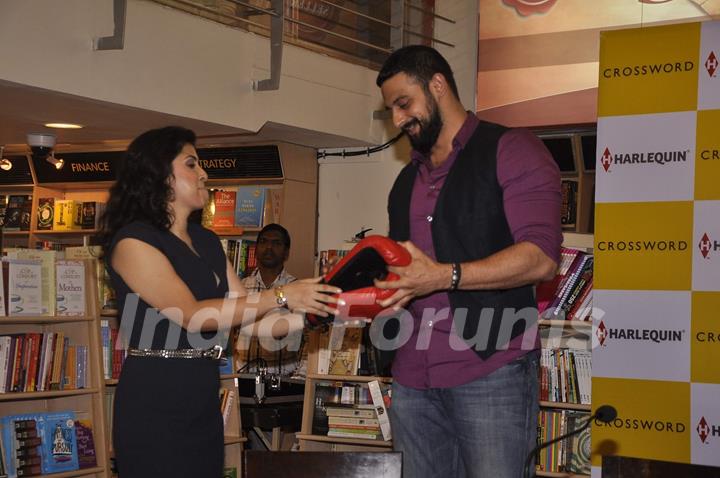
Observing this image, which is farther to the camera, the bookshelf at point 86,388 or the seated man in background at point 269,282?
the seated man in background at point 269,282

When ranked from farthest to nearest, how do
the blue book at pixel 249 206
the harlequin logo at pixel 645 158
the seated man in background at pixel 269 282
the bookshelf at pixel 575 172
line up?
1. the blue book at pixel 249 206
2. the seated man in background at pixel 269 282
3. the bookshelf at pixel 575 172
4. the harlequin logo at pixel 645 158

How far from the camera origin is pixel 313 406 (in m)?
5.56

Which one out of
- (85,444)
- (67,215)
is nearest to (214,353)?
(85,444)

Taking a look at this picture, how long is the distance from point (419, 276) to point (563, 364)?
111 inches

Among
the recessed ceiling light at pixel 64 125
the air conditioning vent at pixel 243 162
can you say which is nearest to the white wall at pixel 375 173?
the air conditioning vent at pixel 243 162

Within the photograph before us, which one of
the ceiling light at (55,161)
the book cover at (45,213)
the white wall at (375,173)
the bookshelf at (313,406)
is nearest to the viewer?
the bookshelf at (313,406)

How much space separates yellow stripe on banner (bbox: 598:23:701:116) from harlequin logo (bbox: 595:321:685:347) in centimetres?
93

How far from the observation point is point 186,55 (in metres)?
5.93

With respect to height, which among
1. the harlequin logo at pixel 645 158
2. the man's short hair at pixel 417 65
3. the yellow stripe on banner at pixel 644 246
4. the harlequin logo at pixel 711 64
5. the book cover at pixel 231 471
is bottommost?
the book cover at pixel 231 471

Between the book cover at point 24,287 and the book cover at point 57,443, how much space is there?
604 mm

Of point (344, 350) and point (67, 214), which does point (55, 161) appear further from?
point (344, 350)

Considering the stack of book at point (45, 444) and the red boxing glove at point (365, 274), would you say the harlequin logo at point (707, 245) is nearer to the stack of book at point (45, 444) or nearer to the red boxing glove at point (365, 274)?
the red boxing glove at point (365, 274)

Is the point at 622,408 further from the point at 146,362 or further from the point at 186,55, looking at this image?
the point at 186,55

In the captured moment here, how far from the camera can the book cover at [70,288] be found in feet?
16.3
